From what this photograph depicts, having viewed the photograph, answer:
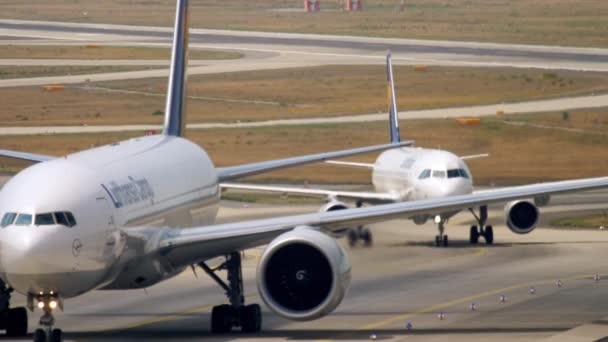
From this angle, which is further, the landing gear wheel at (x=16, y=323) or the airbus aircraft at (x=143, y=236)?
→ the landing gear wheel at (x=16, y=323)

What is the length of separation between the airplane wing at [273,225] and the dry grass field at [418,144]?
3825 centimetres

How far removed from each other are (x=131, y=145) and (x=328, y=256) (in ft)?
21.5

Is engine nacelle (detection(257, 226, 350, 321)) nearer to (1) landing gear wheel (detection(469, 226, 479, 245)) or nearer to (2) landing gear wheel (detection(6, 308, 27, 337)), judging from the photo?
(2) landing gear wheel (detection(6, 308, 27, 337))

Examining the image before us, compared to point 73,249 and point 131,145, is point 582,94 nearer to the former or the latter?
point 131,145

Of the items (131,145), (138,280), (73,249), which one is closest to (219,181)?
(131,145)

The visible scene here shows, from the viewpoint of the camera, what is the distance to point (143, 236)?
1136 inches

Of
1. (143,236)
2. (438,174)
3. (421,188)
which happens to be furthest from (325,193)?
(143,236)

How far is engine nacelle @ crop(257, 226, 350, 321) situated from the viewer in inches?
1100

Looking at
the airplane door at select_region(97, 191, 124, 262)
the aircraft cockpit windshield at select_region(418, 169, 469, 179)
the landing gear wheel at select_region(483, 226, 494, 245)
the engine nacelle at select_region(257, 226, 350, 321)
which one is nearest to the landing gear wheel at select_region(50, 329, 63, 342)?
the airplane door at select_region(97, 191, 124, 262)

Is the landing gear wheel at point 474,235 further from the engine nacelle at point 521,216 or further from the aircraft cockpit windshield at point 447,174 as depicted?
the aircraft cockpit windshield at point 447,174

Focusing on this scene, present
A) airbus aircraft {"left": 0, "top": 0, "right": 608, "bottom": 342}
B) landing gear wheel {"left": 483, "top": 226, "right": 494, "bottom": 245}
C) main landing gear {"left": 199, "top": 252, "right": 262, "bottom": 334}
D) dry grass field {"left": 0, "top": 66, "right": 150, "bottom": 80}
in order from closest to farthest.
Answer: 1. airbus aircraft {"left": 0, "top": 0, "right": 608, "bottom": 342}
2. main landing gear {"left": 199, "top": 252, "right": 262, "bottom": 334}
3. landing gear wheel {"left": 483, "top": 226, "right": 494, "bottom": 245}
4. dry grass field {"left": 0, "top": 66, "right": 150, "bottom": 80}

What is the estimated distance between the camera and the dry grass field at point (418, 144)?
7088 centimetres

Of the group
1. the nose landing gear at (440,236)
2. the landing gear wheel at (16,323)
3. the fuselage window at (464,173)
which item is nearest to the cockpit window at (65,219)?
the landing gear wheel at (16,323)

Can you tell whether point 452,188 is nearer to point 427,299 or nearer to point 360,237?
point 360,237
